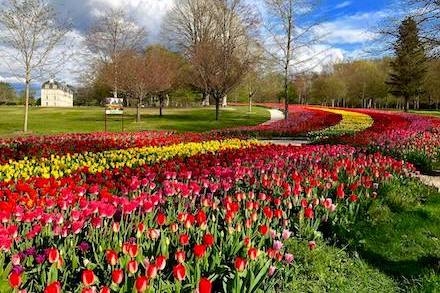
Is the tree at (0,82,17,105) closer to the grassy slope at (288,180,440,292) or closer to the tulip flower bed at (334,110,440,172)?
the tulip flower bed at (334,110,440,172)

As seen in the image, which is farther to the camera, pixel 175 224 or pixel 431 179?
pixel 431 179

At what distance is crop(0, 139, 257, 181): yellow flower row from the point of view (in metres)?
7.06

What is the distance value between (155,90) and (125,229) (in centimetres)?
3281

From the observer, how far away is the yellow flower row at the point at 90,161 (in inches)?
278

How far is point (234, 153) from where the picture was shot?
8.85 meters

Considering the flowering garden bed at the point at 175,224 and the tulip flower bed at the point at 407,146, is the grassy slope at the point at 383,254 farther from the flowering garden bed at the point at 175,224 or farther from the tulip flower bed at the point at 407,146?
the tulip flower bed at the point at 407,146

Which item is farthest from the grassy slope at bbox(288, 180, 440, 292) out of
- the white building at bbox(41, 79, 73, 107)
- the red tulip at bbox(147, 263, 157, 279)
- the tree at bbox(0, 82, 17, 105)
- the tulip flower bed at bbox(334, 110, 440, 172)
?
the white building at bbox(41, 79, 73, 107)

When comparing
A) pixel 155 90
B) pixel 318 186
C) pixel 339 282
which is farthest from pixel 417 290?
pixel 155 90

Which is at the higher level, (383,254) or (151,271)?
(151,271)

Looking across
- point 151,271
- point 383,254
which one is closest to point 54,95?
point 383,254

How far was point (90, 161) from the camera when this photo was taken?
830 centimetres

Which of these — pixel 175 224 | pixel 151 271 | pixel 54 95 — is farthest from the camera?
pixel 54 95

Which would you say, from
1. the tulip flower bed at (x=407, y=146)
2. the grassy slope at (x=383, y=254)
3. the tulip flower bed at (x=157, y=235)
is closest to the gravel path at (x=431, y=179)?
the tulip flower bed at (x=407, y=146)

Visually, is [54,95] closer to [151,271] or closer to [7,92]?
[7,92]
